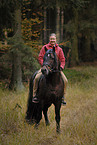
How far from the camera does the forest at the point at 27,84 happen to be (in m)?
4.71

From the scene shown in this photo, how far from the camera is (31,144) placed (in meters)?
4.14

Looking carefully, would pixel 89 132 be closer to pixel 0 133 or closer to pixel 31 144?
pixel 31 144

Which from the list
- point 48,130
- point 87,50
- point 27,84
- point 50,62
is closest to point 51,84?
point 50,62

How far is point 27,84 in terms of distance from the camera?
11508mm

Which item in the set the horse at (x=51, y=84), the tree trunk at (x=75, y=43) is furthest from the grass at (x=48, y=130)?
the tree trunk at (x=75, y=43)

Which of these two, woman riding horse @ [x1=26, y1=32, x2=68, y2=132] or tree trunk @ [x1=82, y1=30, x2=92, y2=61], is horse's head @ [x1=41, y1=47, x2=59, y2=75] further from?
tree trunk @ [x1=82, y1=30, x2=92, y2=61]

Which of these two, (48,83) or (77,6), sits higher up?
(77,6)

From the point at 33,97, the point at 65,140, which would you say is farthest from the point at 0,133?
the point at 65,140

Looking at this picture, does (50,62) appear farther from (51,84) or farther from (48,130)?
(48,130)

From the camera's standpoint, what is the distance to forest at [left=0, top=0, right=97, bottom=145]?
185 inches

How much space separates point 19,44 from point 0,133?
492 cm

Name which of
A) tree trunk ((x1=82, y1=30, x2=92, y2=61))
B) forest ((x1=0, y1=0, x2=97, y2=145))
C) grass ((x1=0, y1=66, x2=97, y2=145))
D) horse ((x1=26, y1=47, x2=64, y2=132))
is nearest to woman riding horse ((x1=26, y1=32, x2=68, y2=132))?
horse ((x1=26, y1=47, x2=64, y2=132))

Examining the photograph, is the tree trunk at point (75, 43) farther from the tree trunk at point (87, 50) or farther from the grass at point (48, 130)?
the grass at point (48, 130)

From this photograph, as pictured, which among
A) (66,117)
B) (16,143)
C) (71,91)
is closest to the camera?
(16,143)
